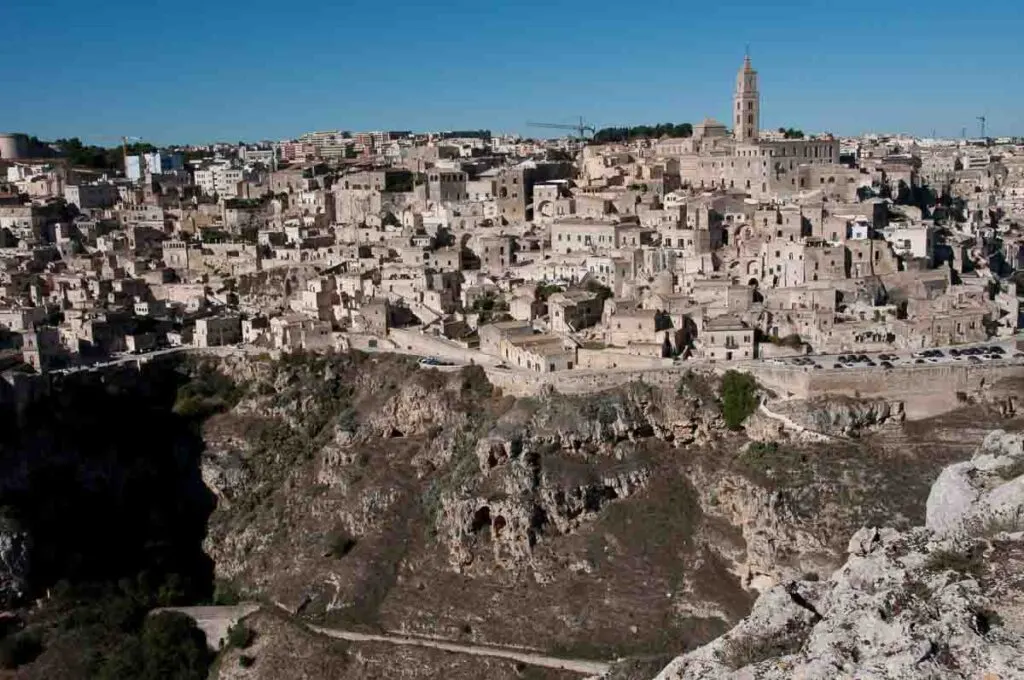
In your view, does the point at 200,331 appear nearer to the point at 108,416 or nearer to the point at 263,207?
the point at 108,416

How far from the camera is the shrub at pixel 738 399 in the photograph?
35.0m

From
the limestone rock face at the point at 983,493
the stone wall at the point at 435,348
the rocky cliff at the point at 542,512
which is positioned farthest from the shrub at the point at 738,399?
the limestone rock face at the point at 983,493

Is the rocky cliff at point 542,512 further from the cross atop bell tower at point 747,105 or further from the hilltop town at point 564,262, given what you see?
the cross atop bell tower at point 747,105

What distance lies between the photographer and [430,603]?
33844 mm

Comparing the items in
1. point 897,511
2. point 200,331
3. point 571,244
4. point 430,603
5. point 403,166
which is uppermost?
point 403,166

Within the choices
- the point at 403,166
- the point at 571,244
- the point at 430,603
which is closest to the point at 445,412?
the point at 430,603

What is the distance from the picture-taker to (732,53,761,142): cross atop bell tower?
206ft

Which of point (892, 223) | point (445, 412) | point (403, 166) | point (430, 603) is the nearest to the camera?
point (430, 603)

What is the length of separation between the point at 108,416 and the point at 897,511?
3207 centimetres

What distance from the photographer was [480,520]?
1398 inches

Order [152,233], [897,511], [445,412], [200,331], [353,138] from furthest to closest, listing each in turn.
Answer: [353,138] → [152,233] → [200,331] → [445,412] → [897,511]

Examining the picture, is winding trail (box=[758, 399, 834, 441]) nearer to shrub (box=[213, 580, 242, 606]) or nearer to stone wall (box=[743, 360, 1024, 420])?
stone wall (box=[743, 360, 1024, 420])

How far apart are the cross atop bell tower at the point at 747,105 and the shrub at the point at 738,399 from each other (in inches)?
1207

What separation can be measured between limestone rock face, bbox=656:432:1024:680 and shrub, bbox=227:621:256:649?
23027 mm
